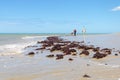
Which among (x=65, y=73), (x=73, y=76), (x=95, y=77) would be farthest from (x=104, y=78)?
(x=65, y=73)

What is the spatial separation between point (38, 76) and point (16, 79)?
2.43 feet

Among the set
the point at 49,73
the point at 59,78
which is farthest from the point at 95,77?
the point at 49,73

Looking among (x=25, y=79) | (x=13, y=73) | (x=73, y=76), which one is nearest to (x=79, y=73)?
(x=73, y=76)

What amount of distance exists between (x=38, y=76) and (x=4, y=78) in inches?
43.7

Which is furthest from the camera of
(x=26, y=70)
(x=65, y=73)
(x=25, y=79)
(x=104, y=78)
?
(x=26, y=70)

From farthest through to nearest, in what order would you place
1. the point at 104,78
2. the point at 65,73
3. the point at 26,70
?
the point at 26,70 < the point at 65,73 < the point at 104,78

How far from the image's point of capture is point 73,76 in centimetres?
830

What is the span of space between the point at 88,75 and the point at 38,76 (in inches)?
65.4

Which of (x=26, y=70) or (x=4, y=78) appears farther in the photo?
(x=26, y=70)

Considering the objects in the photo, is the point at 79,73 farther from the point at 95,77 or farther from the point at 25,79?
the point at 25,79

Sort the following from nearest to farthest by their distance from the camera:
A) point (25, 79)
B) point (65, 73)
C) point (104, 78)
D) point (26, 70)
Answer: point (104, 78) → point (25, 79) → point (65, 73) → point (26, 70)

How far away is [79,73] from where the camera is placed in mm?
8742

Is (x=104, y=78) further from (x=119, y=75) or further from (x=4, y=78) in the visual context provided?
(x=4, y=78)

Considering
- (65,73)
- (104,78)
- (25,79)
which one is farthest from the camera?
(65,73)
